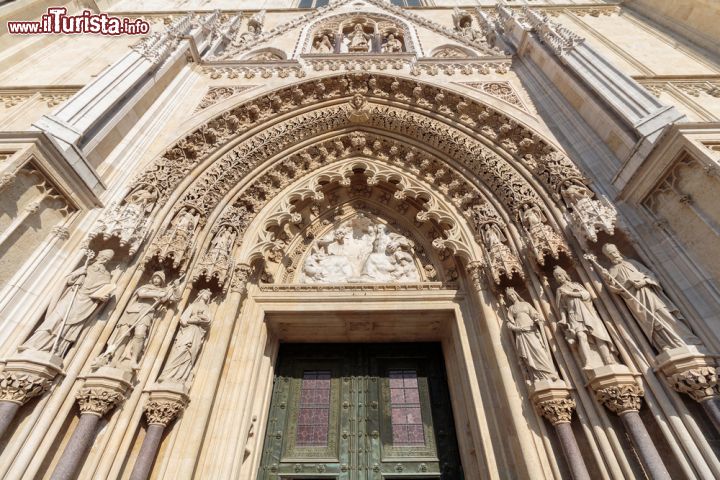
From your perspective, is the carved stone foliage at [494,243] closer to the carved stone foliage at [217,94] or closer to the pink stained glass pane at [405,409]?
the pink stained glass pane at [405,409]

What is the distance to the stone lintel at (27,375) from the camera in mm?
2949

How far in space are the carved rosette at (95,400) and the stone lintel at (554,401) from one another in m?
4.10

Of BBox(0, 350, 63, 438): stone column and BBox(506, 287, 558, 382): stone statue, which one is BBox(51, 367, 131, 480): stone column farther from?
BBox(506, 287, 558, 382): stone statue

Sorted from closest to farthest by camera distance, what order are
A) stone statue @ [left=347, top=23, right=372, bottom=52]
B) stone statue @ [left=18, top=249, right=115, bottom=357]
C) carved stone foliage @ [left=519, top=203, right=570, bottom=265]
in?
stone statue @ [left=18, top=249, right=115, bottom=357] < carved stone foliage @ [left=519, top=203, right=570, bottom=265] < stone statue @ [left=347, top=23, right=372, bottom=52]

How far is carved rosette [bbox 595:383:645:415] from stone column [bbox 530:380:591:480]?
0.33 m

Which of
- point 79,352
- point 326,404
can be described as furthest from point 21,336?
point 326,404

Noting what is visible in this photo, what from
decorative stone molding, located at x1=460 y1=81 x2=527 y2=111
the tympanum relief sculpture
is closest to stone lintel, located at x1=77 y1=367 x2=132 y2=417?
the tympanum relief sculpture

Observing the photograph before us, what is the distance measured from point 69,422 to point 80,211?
2395 mm

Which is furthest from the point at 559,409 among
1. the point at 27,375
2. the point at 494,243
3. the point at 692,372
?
the point at 27,375

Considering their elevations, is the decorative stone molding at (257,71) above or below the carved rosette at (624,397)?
above

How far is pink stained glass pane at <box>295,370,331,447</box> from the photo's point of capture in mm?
4801

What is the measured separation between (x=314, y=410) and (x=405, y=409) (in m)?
1.33

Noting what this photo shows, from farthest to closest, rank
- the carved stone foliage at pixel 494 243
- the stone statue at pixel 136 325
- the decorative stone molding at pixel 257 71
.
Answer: the decorative stone molding at pixel 257 71 → the carved stone foliage at pixel 494 243 → the stone statue at pixel 136 325

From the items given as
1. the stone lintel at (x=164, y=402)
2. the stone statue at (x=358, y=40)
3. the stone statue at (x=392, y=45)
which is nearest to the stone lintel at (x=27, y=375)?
the stone lintel at (x=164, y=402)
